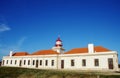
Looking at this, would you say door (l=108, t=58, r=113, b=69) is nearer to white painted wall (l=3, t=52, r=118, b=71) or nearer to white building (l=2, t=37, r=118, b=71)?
white building (l=2, t=37, r=118, b=71)

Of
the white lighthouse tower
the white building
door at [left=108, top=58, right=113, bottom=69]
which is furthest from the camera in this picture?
the white lighthouse tower

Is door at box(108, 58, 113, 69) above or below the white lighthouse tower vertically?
below

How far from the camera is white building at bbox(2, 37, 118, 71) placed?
27.1 m

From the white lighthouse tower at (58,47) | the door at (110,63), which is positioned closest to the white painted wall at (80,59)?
the door at (110,63)

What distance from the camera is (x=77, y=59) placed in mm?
31141

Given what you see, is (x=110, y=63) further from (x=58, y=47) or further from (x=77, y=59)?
(x=58, y=47)

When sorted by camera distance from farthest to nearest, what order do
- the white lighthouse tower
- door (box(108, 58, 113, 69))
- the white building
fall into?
the white lighthouse tower, the white building, door (box(108, 58, 113, 69))

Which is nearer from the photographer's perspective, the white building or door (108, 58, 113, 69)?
door (108, 58, 113, 69)

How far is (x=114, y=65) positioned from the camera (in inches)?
1036

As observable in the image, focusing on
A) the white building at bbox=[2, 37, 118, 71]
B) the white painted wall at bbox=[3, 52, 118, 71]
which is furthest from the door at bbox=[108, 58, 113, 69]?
the white painted wall at bbox=[3, 52, 118, 71]

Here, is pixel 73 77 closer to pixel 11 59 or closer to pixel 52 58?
pixel 52 58

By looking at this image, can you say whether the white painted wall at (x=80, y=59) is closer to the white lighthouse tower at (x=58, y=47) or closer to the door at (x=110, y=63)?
the door at (x=110, y=63)

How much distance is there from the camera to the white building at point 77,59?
89.1ft

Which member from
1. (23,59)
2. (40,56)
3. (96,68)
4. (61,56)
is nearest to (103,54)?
(96,68)
